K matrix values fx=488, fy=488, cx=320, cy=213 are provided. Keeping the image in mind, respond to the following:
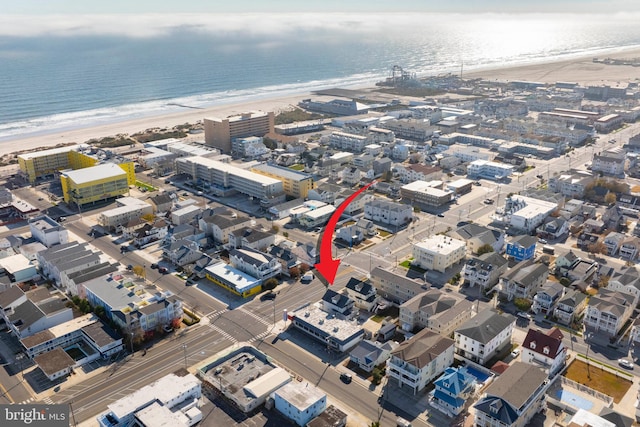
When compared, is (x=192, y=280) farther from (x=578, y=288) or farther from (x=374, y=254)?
(x=578, y=288)

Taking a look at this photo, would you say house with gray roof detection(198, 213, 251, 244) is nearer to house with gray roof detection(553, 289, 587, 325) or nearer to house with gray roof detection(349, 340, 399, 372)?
house with gray roof detection(349, 340, 399, 372)

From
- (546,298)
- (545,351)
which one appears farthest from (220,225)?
(545,351)

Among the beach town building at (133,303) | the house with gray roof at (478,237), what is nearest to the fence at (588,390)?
the house with gray roof at (478,237)

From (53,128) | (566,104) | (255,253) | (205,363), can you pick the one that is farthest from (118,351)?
(566,104)

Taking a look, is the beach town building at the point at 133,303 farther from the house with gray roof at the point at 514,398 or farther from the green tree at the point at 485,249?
the green tree at the point at 485,249

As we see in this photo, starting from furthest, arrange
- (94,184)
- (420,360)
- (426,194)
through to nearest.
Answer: (94,184)
(426,194)
(420,360)

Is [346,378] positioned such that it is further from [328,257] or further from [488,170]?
[488,170]

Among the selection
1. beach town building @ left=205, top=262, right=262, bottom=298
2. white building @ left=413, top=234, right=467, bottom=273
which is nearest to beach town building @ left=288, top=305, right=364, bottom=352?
beach town building @ left=205, top=262, right=262, bottom=298
